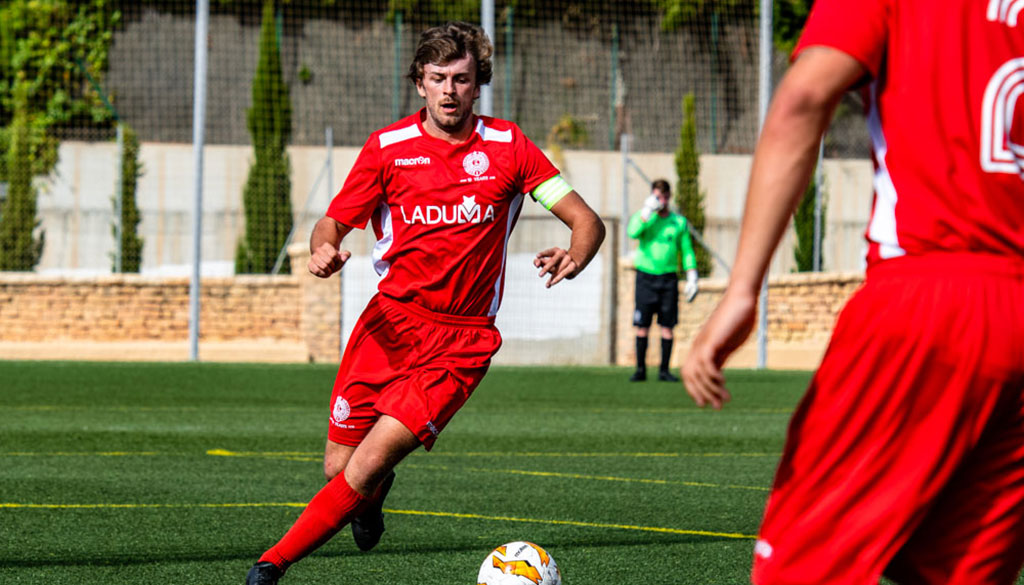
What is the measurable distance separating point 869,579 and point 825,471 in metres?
0.20

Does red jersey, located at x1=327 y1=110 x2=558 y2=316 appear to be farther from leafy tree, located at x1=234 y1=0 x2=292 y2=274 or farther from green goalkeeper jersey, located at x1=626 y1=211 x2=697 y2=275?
leafy tree, located at x1=234 y1=0 x2=292 y2=274

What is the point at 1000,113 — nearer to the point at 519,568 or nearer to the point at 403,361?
the point at 519,568

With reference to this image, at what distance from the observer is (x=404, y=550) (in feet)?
19.3

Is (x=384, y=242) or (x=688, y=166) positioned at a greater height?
(x=688, y=166)

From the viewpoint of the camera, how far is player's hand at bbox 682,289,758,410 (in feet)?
7.78

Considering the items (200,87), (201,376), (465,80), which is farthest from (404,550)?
(200,87)

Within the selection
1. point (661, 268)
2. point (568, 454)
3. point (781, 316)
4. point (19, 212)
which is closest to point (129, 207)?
point (19, 212)

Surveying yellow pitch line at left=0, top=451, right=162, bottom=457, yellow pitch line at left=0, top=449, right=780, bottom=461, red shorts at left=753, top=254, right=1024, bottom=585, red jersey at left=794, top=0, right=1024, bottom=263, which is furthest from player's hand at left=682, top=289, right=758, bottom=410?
yellow pitch line at left=0, top=451, right=162, bottom=457

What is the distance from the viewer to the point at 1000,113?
93.4 inches

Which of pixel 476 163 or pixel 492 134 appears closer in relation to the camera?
pixel 476 163

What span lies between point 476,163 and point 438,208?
0.23 meters

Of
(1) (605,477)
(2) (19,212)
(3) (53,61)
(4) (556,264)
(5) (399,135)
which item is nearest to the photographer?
(4) (556,264)

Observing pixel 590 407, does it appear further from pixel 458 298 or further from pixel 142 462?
pixel 458 298

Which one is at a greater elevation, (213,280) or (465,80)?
(465,80)
